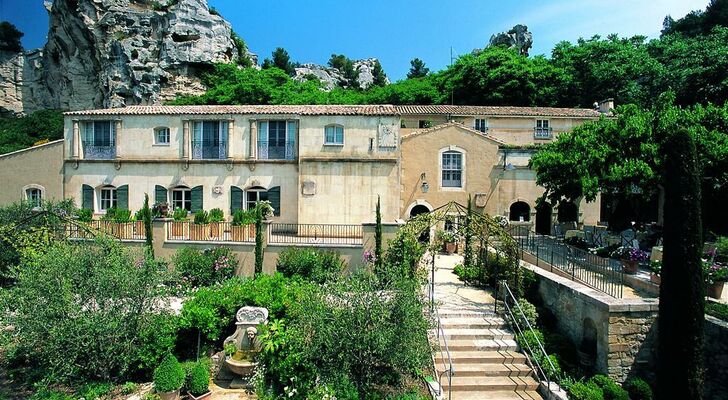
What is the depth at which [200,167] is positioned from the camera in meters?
22.8

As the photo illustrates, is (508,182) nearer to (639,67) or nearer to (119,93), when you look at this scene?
(639,67)

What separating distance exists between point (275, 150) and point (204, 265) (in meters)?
7.99

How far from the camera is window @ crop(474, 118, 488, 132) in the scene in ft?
95.7

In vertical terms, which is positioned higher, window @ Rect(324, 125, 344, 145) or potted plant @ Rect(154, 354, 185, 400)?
window @ Rect(324, 125, 344, 145)

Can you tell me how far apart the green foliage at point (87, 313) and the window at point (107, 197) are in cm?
1288

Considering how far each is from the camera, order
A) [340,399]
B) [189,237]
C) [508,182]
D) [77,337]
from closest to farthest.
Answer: [340,399]
[77,337]
[189,237]
[508,182]

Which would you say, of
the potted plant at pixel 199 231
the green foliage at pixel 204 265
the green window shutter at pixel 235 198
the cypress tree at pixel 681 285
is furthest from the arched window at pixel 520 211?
the potted plant at pixel 199 231

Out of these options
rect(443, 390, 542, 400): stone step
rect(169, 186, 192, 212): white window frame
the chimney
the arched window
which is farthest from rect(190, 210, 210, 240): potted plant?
the chimney

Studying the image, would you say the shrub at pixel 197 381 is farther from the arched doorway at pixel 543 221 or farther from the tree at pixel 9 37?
the tree at pixel 9 37

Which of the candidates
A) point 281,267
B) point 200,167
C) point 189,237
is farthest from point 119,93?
point 281,267

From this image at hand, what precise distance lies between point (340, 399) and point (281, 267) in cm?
881

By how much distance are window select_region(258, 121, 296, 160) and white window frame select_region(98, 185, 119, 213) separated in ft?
27.7

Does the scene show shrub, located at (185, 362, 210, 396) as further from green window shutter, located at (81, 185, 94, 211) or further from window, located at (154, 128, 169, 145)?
green window shutter, located at (81, 185, 94, 211)

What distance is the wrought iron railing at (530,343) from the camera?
10.6 m
